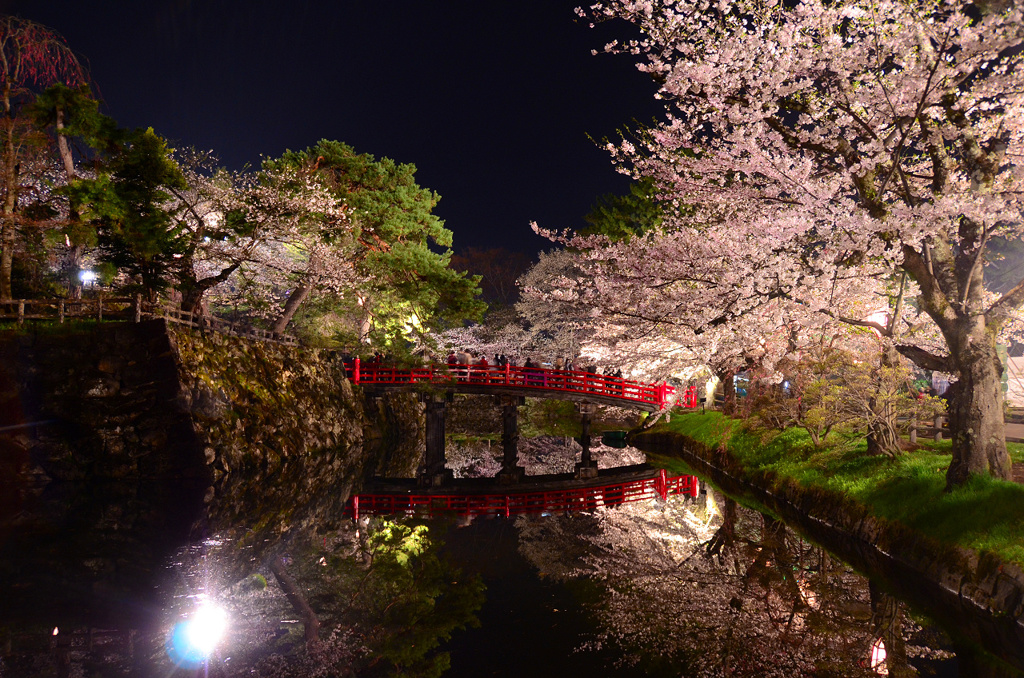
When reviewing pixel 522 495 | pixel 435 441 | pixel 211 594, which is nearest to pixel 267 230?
pixel 435 441

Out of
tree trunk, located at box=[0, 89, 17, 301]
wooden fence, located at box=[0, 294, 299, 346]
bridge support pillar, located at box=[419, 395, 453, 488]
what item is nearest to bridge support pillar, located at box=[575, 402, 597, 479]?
bridge support pillar, located at box=[419, 395, 453, 488]

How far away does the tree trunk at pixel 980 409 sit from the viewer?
382 inches

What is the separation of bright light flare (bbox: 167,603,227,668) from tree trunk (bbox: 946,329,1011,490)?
36.6 ft

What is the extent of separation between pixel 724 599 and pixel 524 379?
17.4 metres

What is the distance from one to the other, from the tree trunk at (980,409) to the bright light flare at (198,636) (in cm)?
1116

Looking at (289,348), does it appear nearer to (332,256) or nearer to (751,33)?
(332,256)

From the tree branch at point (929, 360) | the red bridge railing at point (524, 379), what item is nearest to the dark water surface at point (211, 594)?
the tree branch at point (929, 360)

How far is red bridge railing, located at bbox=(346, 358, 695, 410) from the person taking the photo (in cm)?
2580

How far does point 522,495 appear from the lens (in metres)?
19.0

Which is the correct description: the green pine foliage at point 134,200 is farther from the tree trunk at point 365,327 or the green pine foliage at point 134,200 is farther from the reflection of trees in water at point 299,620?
the tree trunk at point 365,327

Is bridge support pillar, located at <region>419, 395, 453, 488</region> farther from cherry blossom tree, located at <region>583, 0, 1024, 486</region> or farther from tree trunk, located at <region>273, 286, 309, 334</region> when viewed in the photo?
cherry blossom tree, located at <region>583, 0, 1024, 486</region>

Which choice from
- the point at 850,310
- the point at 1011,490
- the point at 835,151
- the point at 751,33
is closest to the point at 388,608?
the point at 1011,490

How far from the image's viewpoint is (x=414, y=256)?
84.7 ft

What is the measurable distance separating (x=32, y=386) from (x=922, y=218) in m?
21.6
